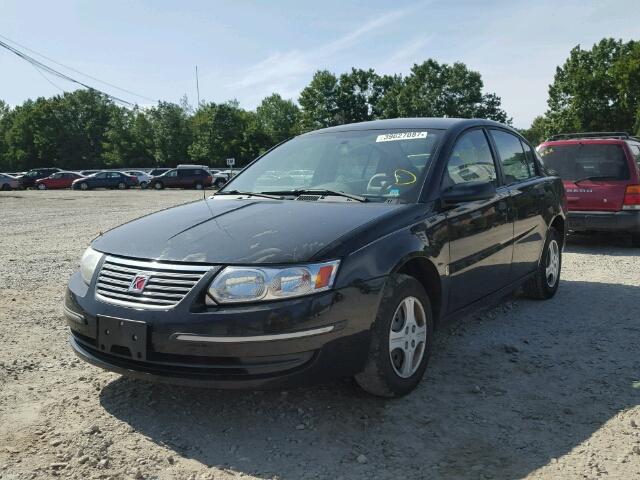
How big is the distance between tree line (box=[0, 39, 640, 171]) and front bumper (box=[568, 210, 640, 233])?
51.3 m

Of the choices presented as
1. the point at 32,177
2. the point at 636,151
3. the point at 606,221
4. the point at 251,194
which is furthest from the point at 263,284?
the point at 32,177

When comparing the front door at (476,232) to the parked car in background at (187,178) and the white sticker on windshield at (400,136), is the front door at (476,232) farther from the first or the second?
the parked car in background at (187,178)

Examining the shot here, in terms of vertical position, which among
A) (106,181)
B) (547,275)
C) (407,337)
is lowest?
(106,181)

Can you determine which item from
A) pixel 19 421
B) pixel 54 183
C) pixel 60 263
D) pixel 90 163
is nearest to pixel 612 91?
pixel 54 183

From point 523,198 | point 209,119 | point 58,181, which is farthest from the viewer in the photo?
point 209,119

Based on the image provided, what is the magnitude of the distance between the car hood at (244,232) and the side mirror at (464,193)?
0.40 meters

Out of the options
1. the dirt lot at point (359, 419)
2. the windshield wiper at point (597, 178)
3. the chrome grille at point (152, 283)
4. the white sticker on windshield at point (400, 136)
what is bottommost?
the dirt lot at point (359, 419)

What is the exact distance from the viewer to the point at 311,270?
2.89 meters

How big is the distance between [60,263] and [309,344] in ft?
21.5

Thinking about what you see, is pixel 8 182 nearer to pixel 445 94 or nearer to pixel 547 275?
pixel 547 275

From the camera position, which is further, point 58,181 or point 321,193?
point 58,181

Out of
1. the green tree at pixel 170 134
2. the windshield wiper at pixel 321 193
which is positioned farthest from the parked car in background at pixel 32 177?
the windshield wiper at pixel 321 193

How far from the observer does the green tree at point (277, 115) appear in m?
92.2

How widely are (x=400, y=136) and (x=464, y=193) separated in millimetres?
779
